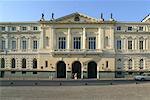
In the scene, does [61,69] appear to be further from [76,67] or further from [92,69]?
[92,69]

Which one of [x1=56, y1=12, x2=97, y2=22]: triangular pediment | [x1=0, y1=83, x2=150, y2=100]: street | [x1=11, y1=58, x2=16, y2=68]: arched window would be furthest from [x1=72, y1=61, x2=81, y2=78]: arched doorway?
[x1=0, y1=83, x2=150, y2=100]: street

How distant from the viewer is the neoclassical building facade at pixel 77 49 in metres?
72.8

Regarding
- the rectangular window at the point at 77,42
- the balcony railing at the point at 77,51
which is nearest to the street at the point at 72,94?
the balcony railing at the point at 77,51

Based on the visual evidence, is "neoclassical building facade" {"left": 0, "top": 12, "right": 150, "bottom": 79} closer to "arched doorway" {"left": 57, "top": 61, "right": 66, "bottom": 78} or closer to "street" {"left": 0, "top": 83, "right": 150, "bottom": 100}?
"arched doorway" {"left": 57, "top": 61, "right": 66, "bottom": 78}

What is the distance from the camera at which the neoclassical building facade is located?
Result: 7281cm

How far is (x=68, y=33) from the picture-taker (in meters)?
73.2

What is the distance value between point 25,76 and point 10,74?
3496mm

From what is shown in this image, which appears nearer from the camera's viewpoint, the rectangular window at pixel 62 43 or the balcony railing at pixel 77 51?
the balcony railing at pixel 77 51

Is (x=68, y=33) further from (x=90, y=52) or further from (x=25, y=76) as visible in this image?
(x=25, y=76)

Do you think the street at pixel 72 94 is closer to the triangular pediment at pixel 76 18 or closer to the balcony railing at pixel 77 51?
the balcony railing at pixel 77 51

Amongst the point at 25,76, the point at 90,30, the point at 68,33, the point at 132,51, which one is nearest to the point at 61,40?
the point at 68,33

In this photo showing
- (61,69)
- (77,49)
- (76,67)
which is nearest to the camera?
(77,49)

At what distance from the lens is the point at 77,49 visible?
73.2m

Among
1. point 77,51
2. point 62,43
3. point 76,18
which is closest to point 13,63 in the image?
point 62,43
